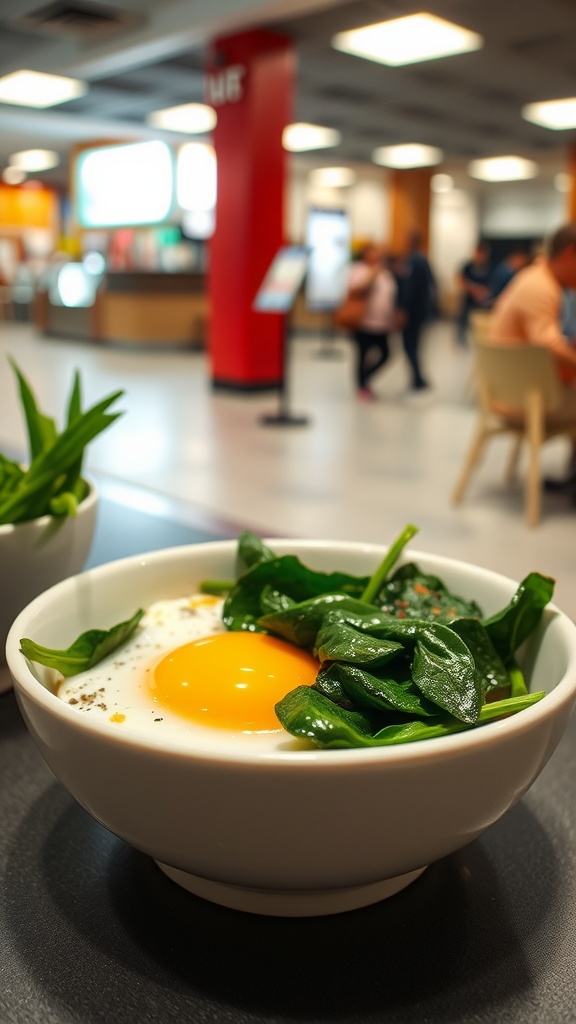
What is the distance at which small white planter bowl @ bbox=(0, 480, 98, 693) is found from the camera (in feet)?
2.48

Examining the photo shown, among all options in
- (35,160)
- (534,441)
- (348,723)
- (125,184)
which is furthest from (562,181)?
(348,723)

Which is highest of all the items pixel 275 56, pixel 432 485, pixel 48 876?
pixel 275 56

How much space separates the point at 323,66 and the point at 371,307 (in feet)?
10.6

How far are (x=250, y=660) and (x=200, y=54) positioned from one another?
31.3ft

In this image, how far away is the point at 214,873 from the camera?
0.48 metres

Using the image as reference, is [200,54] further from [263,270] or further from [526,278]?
[526,278]

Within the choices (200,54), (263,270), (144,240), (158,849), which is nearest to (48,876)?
(158,849)

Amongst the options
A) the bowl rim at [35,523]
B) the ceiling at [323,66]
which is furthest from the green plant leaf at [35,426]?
the ceiling at [323,66]

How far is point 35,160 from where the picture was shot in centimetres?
1912

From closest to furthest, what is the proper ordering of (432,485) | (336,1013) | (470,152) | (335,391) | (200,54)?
(336,1013) < (432,485) < (335,391) < (200,54) < (470,152)

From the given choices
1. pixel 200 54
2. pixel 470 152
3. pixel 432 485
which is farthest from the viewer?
pixel 470 152

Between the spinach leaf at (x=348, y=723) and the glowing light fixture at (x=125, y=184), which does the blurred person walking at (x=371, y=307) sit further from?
the spinach leaf at (x=348, y=723)

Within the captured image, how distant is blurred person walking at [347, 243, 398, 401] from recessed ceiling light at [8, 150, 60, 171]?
12.4m

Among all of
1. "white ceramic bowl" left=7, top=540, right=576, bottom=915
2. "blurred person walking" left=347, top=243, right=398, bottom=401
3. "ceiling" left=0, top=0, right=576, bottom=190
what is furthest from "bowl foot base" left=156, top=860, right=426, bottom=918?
"blurred person walking" left=347, top=243, right=398, bottom=401
